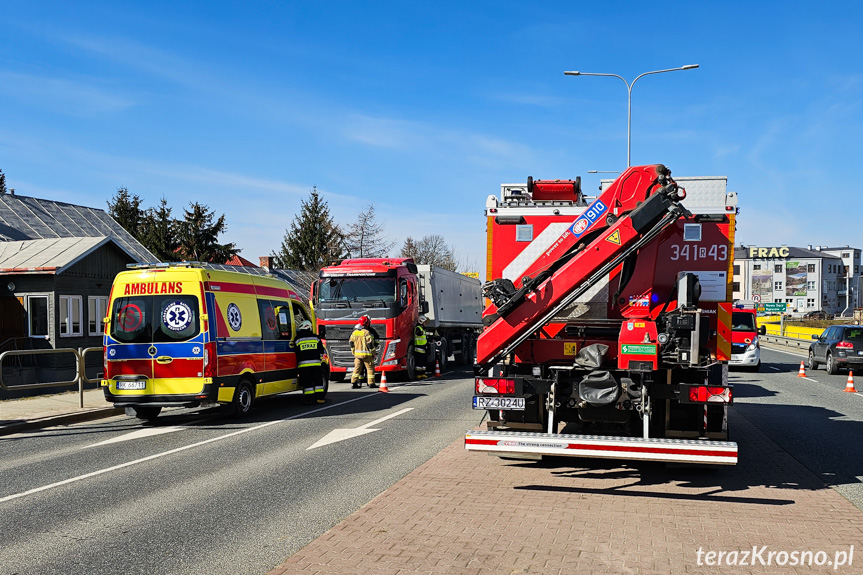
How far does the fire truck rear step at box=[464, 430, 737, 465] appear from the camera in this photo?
6594mm

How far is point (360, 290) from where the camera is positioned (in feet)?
63.3

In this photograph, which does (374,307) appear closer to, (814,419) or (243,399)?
(243,399)

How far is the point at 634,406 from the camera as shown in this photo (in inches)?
283

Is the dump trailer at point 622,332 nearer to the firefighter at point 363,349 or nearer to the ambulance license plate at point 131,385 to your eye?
the ambulance license plate at point 131,385

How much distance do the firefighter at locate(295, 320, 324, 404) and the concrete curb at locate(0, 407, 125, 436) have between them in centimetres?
334

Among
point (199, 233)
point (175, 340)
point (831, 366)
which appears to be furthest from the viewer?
point (199, 233)

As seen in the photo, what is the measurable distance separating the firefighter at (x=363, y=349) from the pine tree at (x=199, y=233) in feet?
113

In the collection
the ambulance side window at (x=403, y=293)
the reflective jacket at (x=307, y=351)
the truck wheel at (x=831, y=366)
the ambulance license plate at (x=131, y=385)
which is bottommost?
the truck wheel at (x=831, y=366)

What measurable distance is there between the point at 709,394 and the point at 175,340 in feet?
26.2

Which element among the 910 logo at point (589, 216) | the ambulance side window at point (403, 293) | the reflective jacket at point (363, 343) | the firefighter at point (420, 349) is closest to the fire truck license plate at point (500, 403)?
the 910 logo at point (589, 216)

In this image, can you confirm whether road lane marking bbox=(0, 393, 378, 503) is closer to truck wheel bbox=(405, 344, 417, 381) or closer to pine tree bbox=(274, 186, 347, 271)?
truck wheel bbox=(405, 344, 417, 381)

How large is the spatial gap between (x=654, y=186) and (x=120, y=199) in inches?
2464

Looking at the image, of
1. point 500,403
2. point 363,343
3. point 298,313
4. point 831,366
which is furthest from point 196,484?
point 831,366

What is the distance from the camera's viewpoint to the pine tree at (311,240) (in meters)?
59.2
